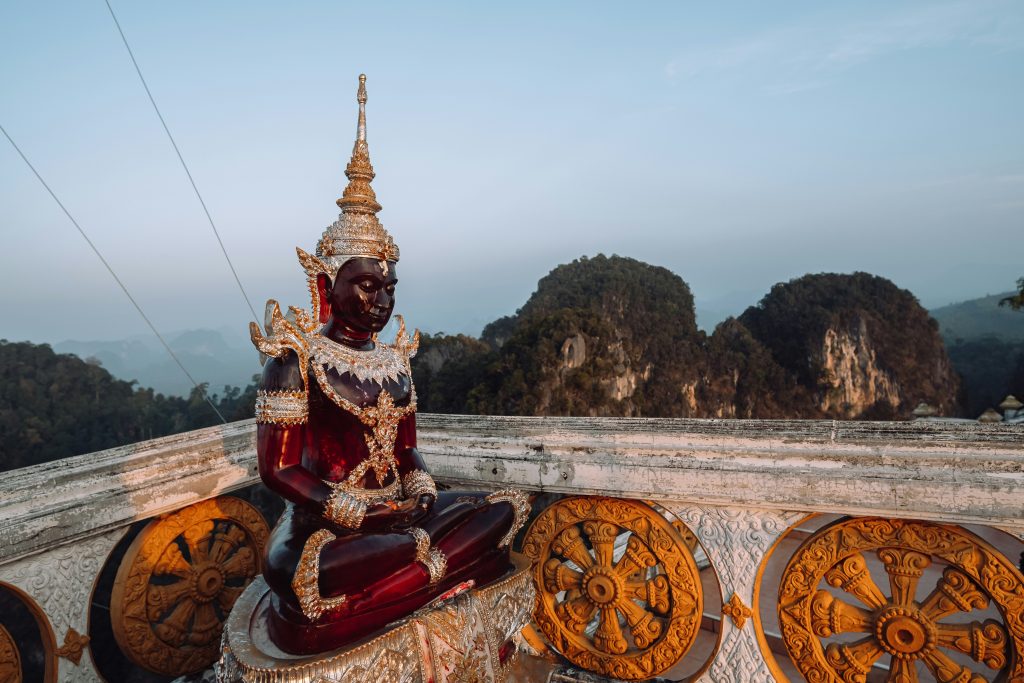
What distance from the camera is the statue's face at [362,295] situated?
2.60 metres

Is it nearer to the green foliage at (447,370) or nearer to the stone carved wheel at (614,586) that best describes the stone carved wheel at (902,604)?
the stone carved wheel at (614,586)

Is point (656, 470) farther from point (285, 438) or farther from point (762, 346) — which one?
point (762, 346)

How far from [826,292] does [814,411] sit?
11.7 m

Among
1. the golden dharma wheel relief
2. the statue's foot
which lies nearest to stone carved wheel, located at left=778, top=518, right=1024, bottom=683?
the statue's foot

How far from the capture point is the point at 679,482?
8.61ft

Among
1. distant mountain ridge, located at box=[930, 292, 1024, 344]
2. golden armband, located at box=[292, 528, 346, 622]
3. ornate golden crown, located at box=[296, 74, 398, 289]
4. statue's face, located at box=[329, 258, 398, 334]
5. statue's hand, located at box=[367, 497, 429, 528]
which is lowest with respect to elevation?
golden armband, located at box=[292, 528, 346, 622]

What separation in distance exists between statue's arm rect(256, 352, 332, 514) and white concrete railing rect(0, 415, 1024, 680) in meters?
0.91

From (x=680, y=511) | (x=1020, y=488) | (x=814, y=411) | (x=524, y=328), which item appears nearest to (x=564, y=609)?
(x=680, y=511)

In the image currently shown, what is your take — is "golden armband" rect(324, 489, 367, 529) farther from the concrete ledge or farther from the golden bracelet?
the concrete ledge

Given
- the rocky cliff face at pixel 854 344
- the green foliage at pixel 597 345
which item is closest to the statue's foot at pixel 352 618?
the green foliage at pixel 597 345

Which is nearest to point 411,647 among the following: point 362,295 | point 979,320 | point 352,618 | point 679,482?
point 352,618

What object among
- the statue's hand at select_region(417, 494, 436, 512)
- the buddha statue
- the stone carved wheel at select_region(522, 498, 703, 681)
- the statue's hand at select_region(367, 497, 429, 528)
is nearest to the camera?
the buddha statue

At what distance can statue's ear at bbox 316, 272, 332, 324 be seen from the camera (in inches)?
107

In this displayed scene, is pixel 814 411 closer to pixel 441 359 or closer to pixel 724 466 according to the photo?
pixel 441 359
